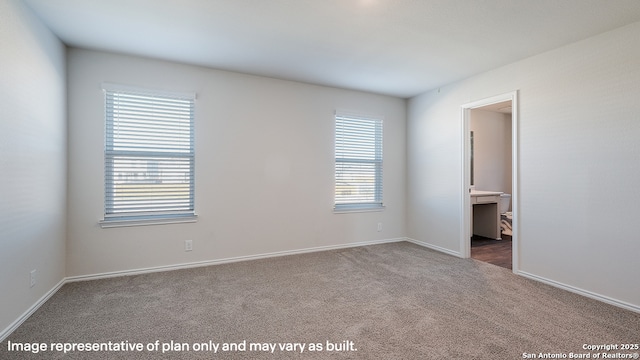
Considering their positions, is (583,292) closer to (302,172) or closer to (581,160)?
(581,160)

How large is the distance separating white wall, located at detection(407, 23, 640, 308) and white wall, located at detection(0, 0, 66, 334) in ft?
15.2

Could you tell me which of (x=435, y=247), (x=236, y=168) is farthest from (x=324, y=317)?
(x=435, y=247)

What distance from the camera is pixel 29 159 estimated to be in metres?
2.35

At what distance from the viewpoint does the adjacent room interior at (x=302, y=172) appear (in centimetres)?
224

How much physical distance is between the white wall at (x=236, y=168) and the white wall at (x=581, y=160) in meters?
2.00

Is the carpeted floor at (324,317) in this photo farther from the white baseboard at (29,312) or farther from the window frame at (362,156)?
the window frame at (362,156)

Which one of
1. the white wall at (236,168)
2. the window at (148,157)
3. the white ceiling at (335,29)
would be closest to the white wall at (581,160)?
the white ceiling at (335,29)

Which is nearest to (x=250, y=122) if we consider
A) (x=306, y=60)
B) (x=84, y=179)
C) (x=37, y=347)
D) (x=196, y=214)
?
(x=306, y=60)

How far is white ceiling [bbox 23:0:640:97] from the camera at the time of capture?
2.30 metres

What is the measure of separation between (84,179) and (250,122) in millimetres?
1921

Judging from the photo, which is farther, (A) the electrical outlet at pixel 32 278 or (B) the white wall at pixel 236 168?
(B) the white wall at pixel 236 168

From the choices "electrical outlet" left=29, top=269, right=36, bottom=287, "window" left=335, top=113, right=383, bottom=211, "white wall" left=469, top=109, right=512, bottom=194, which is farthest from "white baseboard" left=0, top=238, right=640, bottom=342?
"white wall" left=469, top=109, right=512, bottom=194

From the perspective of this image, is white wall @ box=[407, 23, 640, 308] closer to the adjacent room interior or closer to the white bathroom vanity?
the adjacent room interior

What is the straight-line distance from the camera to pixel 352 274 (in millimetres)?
3355
